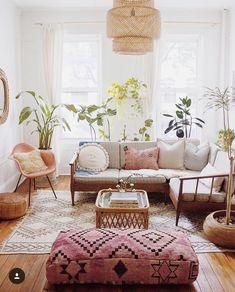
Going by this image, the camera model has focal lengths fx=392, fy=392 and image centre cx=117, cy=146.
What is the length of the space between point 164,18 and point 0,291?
193 inches

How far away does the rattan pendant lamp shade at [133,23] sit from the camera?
353 cm

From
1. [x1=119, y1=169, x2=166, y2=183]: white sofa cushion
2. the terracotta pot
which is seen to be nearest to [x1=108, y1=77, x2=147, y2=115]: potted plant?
[x1=119, y1=169, x2=166, y2=183]: white sofa cushion

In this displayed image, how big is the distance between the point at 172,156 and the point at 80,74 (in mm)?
2306

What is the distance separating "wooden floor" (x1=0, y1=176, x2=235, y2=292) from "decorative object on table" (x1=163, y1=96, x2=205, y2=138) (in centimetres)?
297

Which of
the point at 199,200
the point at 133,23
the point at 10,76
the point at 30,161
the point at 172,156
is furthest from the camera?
the point at 10,76

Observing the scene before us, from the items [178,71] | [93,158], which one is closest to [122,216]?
[93,158]

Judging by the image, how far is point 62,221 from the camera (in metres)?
4.41

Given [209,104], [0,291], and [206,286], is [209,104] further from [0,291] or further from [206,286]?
[0,291]

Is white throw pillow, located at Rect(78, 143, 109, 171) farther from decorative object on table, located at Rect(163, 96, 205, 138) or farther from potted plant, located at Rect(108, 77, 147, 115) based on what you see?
decorative object on table, located at Rect(163, 96, 205, 138)

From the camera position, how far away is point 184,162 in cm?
541

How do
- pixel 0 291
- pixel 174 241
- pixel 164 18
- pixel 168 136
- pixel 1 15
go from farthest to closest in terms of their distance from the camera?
pixel 168 136, pixel 164 18, pixel 1 15, pixel 174 241, pixel 0 291

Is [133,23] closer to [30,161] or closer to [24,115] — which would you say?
[30,161]

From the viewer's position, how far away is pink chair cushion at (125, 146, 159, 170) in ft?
17.4

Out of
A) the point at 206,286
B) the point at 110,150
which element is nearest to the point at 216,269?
the point at 206,286
